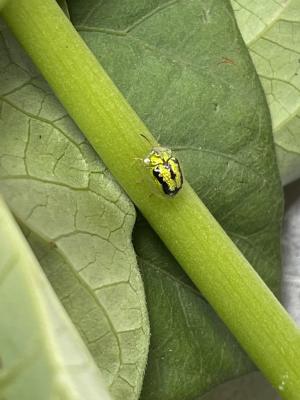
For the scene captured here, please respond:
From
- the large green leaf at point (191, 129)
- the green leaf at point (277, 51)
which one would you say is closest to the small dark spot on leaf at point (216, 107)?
the large green leaf at point (191, 129)

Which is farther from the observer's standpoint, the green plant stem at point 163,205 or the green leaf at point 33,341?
the green plant stem at point 163,205

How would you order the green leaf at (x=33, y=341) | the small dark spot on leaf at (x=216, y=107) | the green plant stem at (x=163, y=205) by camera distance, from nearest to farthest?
the green leaf at (x=33, y=341) → the green plant stem at (x=163, y=205) → the small dark spot on leaf at (x=216, y=107)

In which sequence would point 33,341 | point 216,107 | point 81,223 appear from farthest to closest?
1. point 216,107
2. point 81,223
3. point 33,341

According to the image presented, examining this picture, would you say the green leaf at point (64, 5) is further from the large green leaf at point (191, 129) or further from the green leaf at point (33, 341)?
the green leaf at point (33, 341)

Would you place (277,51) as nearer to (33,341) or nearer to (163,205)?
(163,205)

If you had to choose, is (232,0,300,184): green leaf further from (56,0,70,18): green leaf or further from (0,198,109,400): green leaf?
(0,198,109,400): green leaf

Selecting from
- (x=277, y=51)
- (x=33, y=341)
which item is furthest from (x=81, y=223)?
(x=277, y=51)
